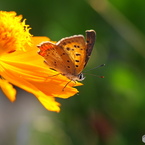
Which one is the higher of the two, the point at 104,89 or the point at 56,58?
the point at 56,58

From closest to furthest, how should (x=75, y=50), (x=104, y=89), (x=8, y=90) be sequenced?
(x=8, y=90), (x=75, y=50), (x=104, y=89)

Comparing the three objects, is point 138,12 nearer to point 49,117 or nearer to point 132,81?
point 132,81

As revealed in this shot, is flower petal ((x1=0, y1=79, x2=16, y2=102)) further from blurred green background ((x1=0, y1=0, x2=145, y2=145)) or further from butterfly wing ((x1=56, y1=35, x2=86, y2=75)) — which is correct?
blurred green background ((x1=0, y1=0, x2=145, y2=145))

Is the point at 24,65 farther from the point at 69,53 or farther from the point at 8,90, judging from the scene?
the point at 8,90

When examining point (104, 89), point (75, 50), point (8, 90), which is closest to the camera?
point (8, 90)

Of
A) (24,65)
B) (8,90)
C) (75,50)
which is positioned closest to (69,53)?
(75,50)

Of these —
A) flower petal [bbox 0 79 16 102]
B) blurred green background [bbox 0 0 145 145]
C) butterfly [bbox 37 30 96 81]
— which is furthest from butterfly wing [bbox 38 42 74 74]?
blurred green background [bbox 0 0 145 145]

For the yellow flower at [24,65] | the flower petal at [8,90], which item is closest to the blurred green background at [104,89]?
the yellow flower at [24,65]
